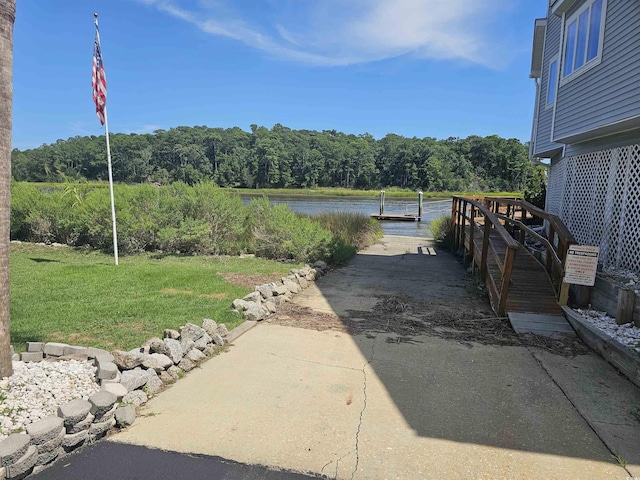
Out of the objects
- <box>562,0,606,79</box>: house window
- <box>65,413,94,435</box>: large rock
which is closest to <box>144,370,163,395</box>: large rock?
<box>65,413,94,435</box>: large rock

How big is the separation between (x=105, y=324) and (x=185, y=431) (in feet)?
8.53

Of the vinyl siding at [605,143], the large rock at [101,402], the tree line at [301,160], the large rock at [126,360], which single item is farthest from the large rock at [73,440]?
the tree line at [301,160]

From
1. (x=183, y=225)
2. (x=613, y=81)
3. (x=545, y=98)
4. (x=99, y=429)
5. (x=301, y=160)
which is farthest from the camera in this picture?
(x=301, y=160)

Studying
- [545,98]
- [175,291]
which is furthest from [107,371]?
[545,98]

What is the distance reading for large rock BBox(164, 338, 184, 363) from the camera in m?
3.94

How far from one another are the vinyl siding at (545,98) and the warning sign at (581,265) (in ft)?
22.0

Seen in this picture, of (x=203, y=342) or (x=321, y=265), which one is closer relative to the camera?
(x=203, y=342)

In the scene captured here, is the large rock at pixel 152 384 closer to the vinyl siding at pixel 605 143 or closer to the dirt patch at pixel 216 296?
the dirt patch at pixel 216 296

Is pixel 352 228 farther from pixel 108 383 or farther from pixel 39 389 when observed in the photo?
pixel 39 389

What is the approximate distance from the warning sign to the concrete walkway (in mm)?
1283

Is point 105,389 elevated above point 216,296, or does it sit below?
above

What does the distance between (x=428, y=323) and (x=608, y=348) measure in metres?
2.04

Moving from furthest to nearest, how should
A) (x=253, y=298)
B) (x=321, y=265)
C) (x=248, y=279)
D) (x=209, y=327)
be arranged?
(x=321, y=265)
(x=248, y=279)
(x=253, y=298)
(x=209, y=327)

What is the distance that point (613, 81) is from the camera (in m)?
7.03
